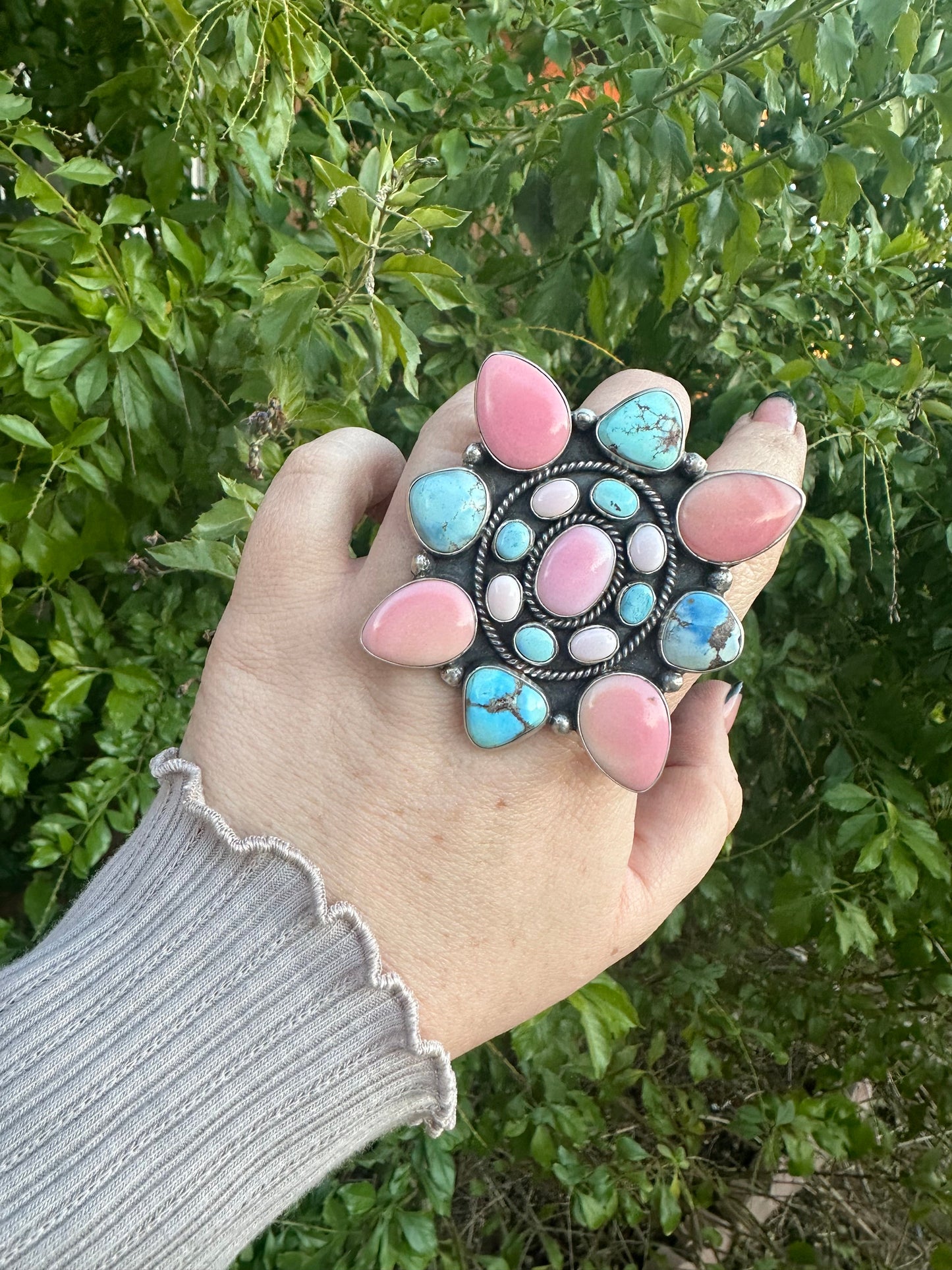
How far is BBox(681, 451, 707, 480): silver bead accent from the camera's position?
0.68 m

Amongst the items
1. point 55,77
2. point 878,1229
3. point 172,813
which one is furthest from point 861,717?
point 55,77

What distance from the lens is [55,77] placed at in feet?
3.80

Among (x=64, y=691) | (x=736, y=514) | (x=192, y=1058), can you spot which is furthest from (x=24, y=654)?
(x=736, y=514)

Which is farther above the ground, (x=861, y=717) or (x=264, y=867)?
(x=264, y=867)

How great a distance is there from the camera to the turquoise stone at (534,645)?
2.23 ft

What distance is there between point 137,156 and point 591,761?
94 cm

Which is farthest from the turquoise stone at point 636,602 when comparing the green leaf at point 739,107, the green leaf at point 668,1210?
the green leaf at point 668,1210

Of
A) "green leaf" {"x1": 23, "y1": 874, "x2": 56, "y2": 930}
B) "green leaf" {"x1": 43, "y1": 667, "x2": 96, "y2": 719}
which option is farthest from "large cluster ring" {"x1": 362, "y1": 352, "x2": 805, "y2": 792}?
"green leaf" {"x1": 23, "y1": 874, "x2": 56, "y2": 930}

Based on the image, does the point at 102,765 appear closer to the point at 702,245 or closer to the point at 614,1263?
the point at 702,245

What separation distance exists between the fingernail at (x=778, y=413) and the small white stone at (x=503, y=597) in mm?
274

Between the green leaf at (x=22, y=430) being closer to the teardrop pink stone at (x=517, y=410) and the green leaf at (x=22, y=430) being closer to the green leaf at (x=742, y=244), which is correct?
the teardrop pink stone at (x=517, y=410)

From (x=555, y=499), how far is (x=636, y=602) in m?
0.10

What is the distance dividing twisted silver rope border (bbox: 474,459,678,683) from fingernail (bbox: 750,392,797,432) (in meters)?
0.15

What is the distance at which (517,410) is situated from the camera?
67 centimetres
